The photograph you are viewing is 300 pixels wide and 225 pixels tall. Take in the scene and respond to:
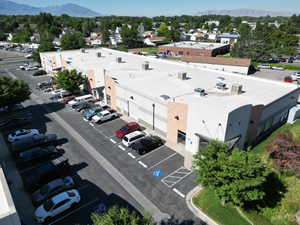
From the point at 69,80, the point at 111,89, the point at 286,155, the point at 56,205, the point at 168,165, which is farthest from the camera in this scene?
the point at 69,80

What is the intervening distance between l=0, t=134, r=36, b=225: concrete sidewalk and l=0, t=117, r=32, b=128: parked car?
5.94 m

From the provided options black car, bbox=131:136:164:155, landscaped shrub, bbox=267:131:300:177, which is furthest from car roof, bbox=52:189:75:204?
landscaped shrub, bbox=267:131:300:177

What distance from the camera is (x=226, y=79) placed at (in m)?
37.0

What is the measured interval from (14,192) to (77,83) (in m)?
25.2

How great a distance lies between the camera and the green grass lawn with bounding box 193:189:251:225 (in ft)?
52.9

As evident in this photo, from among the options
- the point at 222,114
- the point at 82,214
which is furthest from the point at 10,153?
the point at 222,114

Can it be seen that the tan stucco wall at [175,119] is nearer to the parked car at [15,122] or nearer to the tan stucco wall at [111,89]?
the tan stucco wall at [111,89]

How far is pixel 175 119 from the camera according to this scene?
25.5m

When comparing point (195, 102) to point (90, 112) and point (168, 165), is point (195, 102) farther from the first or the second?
point (90, 112)

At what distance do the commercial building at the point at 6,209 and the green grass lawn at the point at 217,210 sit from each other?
44.1 feet

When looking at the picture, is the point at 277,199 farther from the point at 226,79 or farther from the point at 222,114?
the point at 226,79

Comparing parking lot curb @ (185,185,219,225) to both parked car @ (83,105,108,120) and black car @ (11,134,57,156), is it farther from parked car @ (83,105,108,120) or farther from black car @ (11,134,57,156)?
parked car @ (83,105,108,120)

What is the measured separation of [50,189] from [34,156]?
6.65m

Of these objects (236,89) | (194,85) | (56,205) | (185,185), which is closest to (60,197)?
(56,205)
